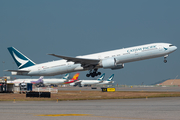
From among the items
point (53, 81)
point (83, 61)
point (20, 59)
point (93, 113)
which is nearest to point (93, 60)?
point (83, 61)

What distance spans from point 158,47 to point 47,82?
85550 millimetres

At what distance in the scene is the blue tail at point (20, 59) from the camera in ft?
194

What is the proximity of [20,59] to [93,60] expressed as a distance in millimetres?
20383

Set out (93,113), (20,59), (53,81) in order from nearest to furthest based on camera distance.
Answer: (93,113) < (20,59) < (53,81)

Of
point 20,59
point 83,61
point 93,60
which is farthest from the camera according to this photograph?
point 20,59

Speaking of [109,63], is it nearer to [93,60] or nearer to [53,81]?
[93,60]

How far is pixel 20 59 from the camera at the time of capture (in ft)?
198

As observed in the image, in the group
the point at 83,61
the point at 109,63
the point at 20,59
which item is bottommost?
the point at 109,63

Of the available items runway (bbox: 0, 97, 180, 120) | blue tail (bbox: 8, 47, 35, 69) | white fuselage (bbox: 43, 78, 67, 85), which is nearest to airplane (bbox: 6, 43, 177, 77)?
blue tail (bbox: 8, 47, 35, 69)

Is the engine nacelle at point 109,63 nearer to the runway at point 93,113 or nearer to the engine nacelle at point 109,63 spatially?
the engine nacelle at point 109,63

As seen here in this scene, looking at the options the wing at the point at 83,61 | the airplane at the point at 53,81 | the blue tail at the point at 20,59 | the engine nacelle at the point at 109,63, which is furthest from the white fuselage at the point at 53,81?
the engine nacelle at the point at 109,63

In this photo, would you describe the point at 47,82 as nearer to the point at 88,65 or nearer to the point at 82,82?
the point at 82,82

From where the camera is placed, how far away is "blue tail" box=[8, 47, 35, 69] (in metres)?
59.2

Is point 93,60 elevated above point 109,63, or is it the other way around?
point 93,60
